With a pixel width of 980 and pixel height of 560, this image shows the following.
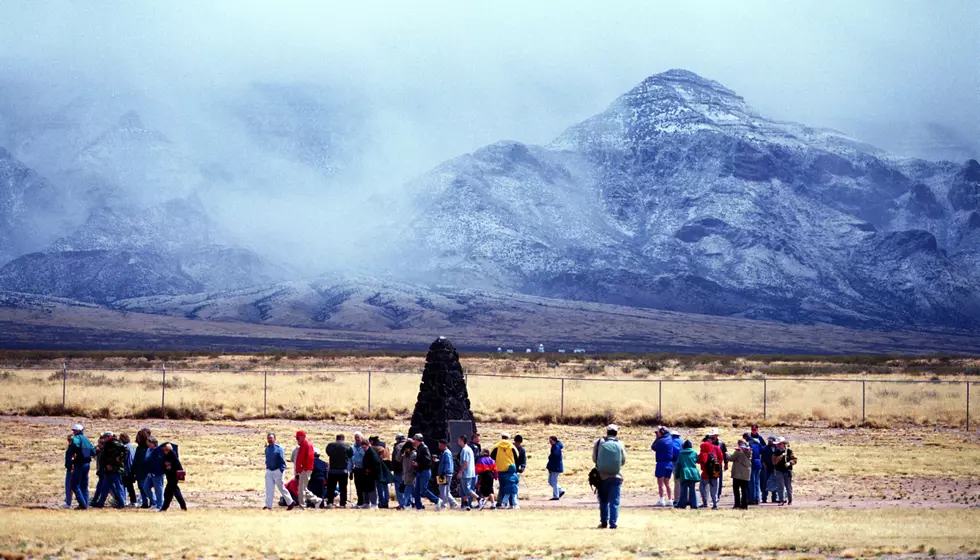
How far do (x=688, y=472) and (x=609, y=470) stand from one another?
4.58 metres

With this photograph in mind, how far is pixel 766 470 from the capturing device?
2672cm

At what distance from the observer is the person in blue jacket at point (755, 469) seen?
86.0 feet

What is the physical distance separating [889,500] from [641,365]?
65.0 metres

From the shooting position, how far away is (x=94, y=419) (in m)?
44.1

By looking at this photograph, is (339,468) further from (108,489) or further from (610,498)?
(610,498)

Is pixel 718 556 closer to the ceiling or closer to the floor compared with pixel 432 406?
closer to the floor

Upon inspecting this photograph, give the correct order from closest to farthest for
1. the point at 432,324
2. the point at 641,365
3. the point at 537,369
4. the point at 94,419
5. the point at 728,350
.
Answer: the point at 94,419 < the point at 537,369 < the point at 641,365 < the point at 728,350 < the point at 432,324

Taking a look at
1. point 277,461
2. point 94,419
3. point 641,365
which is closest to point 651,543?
point 277,461

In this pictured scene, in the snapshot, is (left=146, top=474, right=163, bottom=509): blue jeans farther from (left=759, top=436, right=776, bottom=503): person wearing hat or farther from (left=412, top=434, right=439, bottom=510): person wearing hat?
(left=759, top=436, right=776, bottom=503): person wearing hat

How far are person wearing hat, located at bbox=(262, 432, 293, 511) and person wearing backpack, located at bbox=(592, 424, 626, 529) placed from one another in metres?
6.16

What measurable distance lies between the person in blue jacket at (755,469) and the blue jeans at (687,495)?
1696mm

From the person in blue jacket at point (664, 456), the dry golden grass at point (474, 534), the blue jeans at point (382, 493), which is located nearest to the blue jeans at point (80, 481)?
the dry golden grass at point (474, 534)

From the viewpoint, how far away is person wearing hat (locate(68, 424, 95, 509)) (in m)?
23.5

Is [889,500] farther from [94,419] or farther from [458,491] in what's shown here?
[94,419]
